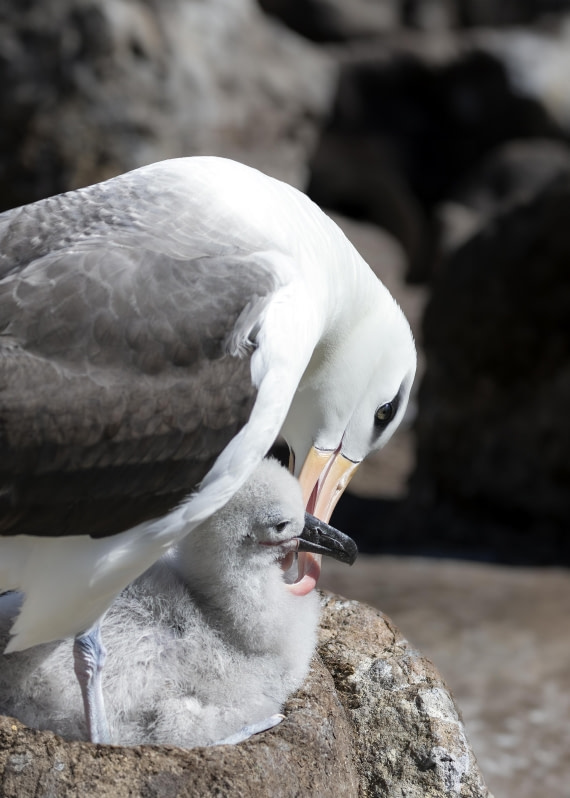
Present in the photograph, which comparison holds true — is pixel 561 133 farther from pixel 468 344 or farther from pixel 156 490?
pixel 156 490

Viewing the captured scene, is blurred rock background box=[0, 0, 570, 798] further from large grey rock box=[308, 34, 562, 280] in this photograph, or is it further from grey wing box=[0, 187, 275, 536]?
grey wing box=[0, 187, 275, 536]

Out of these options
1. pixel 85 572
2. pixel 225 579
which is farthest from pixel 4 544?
pixel 225 579

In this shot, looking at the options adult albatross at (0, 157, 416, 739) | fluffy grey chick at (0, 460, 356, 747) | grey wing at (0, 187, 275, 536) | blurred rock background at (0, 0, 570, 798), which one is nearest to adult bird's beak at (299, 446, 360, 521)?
fluffy grey chick at (0, 460, 356, 747)

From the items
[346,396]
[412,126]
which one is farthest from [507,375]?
[412,126]

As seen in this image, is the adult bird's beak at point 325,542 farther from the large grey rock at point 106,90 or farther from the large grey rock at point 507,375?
the large grey rock at point 106,90

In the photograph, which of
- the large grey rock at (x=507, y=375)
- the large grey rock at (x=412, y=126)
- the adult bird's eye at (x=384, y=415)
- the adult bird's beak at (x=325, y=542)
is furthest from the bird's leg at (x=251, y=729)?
the large grey rock at (x=412, y=126)

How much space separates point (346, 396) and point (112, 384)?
2.86ft

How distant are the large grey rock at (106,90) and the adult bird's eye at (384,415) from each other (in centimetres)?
628

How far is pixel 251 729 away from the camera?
271 cm

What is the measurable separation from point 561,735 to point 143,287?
405cm

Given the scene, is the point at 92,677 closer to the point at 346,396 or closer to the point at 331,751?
the point at 331,751

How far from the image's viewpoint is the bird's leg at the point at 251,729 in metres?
2.66

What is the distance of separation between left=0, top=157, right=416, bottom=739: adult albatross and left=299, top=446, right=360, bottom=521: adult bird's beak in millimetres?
504

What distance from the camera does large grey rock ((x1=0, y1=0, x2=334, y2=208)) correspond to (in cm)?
891
